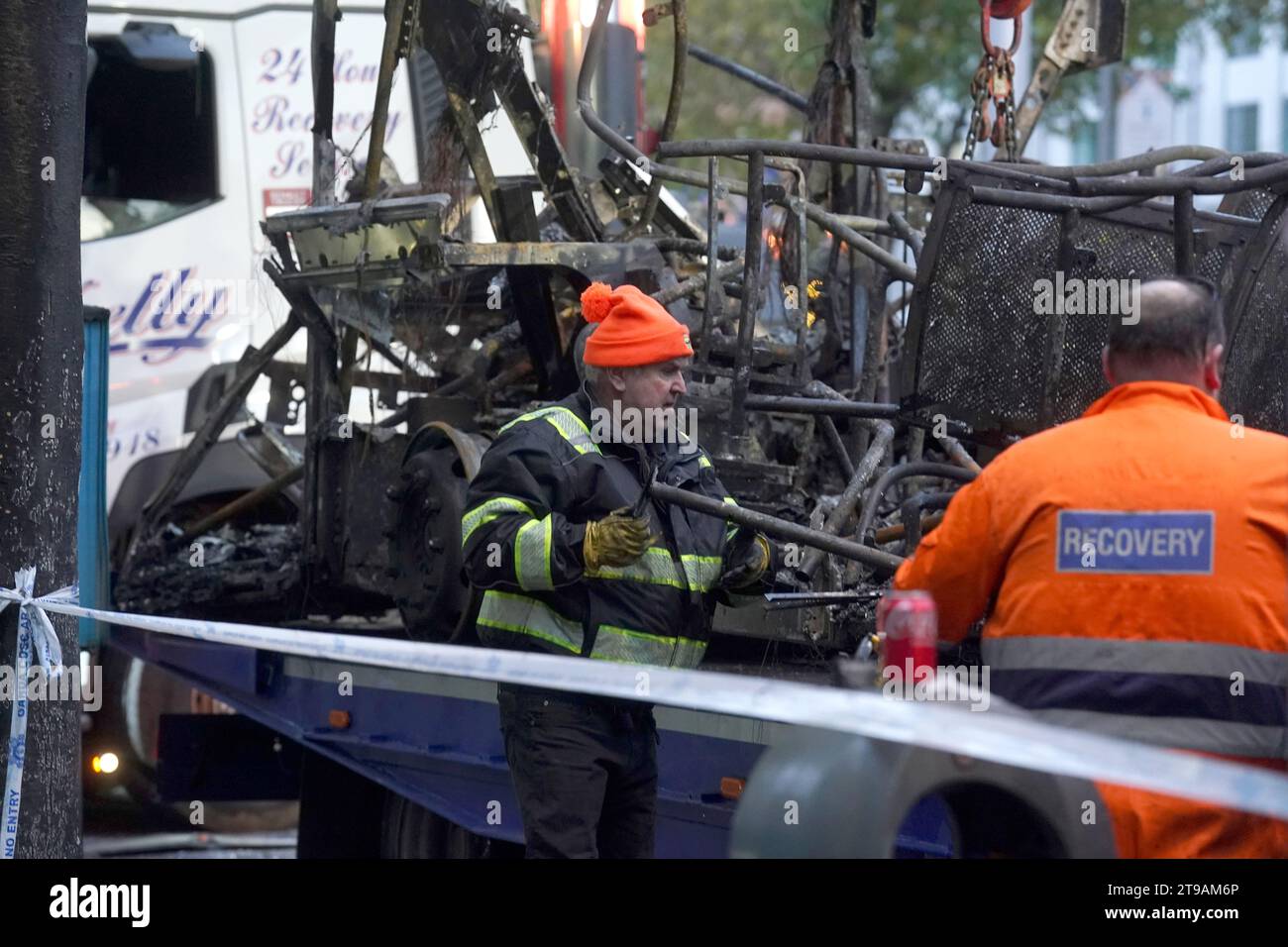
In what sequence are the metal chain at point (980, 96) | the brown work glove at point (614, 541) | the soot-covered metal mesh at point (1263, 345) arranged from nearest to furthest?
the brown work glove at point (614, 541) < the soot-covered metal mesh at point (1263, 345) < the metal chain at point (980, 96)

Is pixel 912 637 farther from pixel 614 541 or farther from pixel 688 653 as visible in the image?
pixel 688 653

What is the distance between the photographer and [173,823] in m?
8.30

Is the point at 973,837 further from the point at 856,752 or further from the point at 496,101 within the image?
the point at 496,101

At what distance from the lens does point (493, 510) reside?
3.74 meters

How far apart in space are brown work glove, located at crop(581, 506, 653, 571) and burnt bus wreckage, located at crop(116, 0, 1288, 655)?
30cm

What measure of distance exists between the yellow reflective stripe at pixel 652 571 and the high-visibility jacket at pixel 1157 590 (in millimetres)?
983

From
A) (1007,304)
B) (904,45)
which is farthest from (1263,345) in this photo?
(904,45)

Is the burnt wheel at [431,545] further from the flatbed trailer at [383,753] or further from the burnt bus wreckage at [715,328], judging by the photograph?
the flatbed trailer at [383,753]

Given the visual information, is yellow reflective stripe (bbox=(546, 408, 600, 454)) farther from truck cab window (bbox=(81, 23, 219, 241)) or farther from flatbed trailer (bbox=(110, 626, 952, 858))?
truck cab window (bbox=(81, 23, 219, 241))

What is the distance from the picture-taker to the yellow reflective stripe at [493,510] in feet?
12.3

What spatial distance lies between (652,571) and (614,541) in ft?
0.76

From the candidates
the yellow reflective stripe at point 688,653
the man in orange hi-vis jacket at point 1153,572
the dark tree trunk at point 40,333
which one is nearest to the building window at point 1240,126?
the dark tree trunk at point 40,333
